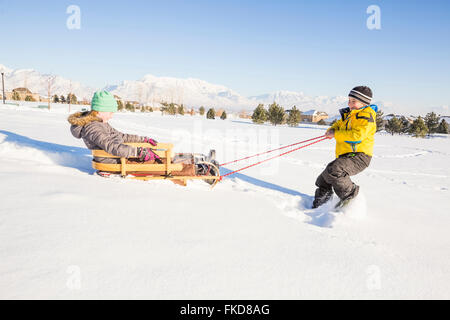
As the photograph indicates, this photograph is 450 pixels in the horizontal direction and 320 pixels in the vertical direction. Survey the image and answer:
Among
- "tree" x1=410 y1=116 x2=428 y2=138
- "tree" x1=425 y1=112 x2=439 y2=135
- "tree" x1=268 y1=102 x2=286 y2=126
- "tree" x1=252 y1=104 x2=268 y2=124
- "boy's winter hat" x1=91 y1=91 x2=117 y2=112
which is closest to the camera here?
"boy's winter hat" x1=91 y1=91 x2=117 y2=112

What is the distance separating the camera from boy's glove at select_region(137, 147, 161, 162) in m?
4.02

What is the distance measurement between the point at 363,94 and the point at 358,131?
60 cm

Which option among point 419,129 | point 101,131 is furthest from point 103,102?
point 419,129

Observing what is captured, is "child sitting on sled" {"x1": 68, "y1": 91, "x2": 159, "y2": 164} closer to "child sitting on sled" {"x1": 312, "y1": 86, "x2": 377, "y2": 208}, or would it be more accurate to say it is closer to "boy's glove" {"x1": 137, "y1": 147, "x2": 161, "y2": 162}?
"boy's glove" {"x1": 137, "y1": 147, "x2": 161, "y2": 162}

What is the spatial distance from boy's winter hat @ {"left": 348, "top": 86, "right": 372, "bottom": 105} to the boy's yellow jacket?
11 centimetres

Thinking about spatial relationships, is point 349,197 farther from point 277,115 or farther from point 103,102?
point 277,115

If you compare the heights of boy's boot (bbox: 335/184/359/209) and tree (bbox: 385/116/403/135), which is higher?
tree (bbox: 385/116/403/135)

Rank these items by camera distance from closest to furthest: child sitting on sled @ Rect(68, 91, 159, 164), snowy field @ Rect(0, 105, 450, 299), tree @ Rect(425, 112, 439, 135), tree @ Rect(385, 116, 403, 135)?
snowy field @ Rect(0, 105, 450, 299) < child sitting on sled @ Rect(68, 91, 159, 164) < tree @ Rect(385, 116, 403, 135) < tree @ Rect(425, 112, 439, 135)

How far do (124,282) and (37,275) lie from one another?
482 millimetres

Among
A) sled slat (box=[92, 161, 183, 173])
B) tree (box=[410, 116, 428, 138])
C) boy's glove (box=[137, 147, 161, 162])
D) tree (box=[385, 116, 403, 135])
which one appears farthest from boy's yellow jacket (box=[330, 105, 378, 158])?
tree (box=[385, 116, 403, 135])

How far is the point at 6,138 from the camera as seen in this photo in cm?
532

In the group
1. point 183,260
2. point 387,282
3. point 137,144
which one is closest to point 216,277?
point 183,260

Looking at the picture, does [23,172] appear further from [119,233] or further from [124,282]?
[124,282]

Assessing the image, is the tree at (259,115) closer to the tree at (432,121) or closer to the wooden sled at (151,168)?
the tree at (432,121)
